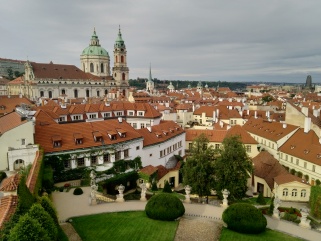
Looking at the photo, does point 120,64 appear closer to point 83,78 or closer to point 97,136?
point 83,78

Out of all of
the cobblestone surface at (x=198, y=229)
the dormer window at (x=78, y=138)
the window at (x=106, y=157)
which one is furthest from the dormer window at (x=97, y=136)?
the cobblestone surface at (x=198, y=229)

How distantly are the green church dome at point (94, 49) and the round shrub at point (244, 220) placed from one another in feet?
413

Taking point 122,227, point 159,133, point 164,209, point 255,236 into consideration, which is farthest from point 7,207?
point 159,133

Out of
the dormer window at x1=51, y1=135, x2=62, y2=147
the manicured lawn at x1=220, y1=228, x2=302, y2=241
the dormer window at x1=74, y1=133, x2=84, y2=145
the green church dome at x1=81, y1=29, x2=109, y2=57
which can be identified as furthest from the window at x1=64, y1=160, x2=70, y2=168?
the green church dome at x1=81, y1=29, x2=109, y2=57

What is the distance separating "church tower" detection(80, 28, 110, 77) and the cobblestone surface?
122 metres

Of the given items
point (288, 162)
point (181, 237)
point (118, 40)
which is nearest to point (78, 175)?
point (181, 237)

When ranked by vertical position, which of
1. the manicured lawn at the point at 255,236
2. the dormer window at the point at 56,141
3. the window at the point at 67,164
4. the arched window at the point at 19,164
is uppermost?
the dormer window at the point at 56,141

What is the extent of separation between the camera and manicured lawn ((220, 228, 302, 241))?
18766mm

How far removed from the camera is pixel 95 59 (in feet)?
440

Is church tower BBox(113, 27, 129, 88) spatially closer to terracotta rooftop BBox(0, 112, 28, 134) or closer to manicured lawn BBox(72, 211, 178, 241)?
terracotta rooftop BBox(0, 112, 28, 134)

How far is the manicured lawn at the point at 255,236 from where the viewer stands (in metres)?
18.8

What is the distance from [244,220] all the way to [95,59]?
12575 centimetres

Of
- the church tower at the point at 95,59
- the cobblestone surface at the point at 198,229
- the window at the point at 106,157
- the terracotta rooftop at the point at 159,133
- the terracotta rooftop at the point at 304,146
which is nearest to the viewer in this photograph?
the cobblestone surface at the point at 198,229

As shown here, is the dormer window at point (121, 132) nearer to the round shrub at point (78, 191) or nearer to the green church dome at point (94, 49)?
the round shrub at point (78, 191)
